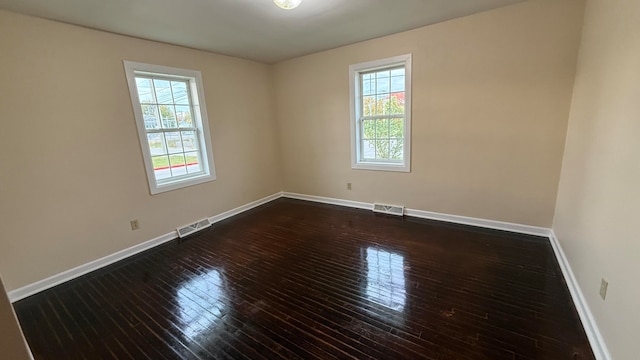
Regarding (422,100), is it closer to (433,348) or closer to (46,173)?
(433,348)

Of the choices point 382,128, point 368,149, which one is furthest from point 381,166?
point 382,128

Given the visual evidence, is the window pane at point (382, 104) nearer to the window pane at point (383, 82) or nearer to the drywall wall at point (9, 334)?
the window pane at point (383, 82)

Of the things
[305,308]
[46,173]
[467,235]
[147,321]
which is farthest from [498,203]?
[46,173]

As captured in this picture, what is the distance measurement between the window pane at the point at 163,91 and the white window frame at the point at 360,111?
258cm

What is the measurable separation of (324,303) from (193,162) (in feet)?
9.56

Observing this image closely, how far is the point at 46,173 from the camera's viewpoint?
8.29 feet

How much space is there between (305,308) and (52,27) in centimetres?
351

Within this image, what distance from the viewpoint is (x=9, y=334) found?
0.88 meters

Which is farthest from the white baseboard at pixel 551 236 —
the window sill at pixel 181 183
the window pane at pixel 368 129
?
the window sill at pixel 181 183

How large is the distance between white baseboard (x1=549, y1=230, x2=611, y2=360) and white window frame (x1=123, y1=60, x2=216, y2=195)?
4.26m

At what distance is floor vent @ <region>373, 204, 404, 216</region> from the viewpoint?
3953mm

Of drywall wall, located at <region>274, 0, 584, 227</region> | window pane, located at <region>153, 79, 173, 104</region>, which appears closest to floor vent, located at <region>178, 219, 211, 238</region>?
window pane, located at <region>153, 79, 173, 104</region>

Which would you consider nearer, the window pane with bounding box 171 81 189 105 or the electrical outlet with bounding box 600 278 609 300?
the electrical outlet with bounding box 600 278 609 300

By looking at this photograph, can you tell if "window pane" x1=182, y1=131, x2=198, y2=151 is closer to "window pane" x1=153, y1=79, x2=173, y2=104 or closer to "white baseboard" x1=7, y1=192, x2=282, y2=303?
"window pane" x1=153, y1=79, x2=173, y2=104
